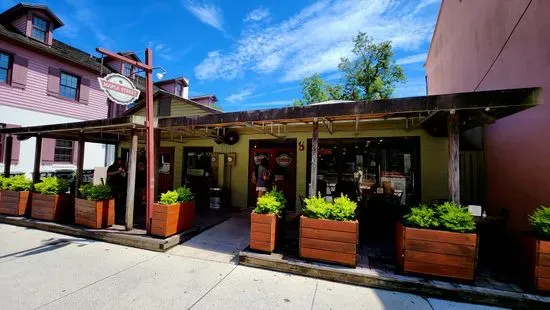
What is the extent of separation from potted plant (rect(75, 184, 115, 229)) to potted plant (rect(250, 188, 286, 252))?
11.7 feet

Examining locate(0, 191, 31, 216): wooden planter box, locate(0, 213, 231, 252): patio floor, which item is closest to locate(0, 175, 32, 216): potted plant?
locate(0, 191, 31, 216): wooden planter box

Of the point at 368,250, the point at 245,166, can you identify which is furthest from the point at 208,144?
the point at 368,250

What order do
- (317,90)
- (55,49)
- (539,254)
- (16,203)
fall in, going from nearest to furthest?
(539,254) < (16,203) < (55,49) < (317,90)

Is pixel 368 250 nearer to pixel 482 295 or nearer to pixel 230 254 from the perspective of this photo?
pixel 482 295

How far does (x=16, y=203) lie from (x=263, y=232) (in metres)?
6.80

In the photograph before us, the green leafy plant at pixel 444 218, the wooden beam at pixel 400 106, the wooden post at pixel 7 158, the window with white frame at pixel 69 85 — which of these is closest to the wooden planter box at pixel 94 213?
the wooden beam at pixel 400 106

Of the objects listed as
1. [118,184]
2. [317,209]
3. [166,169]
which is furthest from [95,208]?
[317,209]

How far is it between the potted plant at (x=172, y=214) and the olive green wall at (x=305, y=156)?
2.97 metres

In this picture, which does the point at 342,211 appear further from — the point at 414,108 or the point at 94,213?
the point at 94,213

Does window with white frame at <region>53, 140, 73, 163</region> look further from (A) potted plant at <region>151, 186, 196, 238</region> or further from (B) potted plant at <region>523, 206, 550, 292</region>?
(B) potted plant at <region>523, 206, 550, 292</region>

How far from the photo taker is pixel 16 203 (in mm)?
6359

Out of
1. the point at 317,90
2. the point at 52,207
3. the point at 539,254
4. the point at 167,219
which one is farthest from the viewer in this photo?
the point at 317,90

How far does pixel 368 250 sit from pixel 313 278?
53.3 inches

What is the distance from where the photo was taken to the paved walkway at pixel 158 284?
294 centimetres
